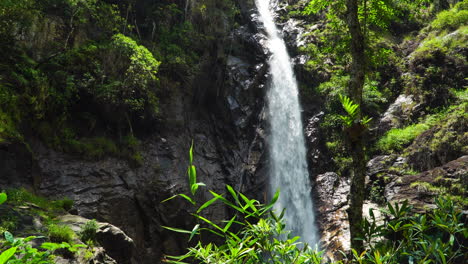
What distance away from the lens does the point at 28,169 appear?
8.64 m

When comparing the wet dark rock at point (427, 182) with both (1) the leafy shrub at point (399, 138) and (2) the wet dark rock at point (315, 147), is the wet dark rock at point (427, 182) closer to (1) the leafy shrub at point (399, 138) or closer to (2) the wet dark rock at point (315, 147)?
(1) the leafy shrub at point (399, 138)

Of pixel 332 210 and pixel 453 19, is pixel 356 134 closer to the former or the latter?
pixel 332 210

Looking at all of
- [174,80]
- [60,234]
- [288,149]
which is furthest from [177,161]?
[60,234]

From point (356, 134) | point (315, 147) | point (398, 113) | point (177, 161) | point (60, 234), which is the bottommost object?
point (315, 147)

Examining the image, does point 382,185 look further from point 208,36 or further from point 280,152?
point 208,36

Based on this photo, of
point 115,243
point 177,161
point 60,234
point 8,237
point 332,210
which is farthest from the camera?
point 177,161

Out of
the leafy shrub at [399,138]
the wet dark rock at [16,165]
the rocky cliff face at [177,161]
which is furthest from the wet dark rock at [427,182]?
the wet dark rock at [16,165]

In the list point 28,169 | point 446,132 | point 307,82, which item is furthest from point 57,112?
point 446,132

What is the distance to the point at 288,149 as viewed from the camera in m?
14.9

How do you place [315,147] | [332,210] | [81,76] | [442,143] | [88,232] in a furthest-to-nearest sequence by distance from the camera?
Answer: [315,147] < [332,210] < [81,76] < [442,143] < [88,232]

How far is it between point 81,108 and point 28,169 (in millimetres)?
3383

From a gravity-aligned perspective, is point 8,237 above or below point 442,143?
above

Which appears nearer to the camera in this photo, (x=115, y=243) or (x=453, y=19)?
(x=115, y=243)

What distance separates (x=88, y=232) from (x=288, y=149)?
10.3 metres
